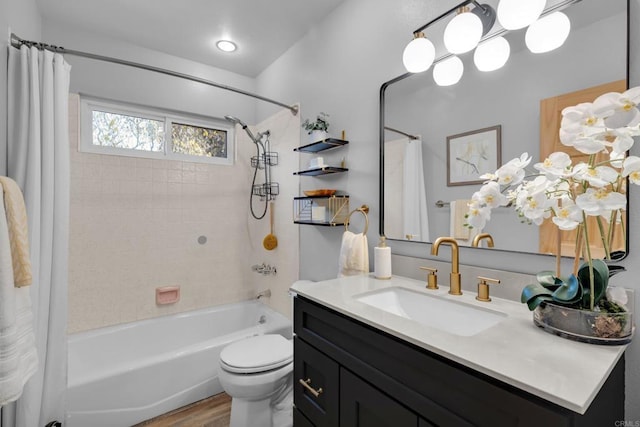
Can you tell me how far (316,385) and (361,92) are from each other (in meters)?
1.54

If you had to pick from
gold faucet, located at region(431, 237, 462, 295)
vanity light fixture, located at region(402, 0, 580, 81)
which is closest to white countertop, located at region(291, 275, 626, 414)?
gold faucet, located at region(431, 237, 462, 295)

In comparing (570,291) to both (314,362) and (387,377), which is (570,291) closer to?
(387,377)

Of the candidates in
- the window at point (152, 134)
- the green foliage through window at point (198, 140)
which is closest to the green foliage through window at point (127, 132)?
the window at point (152, 134)

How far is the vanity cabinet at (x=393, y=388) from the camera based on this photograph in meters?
0.60

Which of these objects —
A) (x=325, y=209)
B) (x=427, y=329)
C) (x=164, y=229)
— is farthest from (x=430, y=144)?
(x=164, y=229)

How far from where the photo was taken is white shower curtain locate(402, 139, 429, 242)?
1.40 meters

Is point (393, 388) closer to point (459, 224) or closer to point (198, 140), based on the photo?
point (459, 224)

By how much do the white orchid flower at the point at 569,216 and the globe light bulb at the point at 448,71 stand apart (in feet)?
2.54

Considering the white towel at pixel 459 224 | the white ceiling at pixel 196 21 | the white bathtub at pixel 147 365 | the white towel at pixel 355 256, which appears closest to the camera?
the white towel at pixel 459 224

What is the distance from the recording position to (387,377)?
2.72ft

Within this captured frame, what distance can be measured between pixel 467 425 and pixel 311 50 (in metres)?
2.30

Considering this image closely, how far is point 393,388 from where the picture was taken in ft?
2.67

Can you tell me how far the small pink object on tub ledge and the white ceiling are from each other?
78.2 inches

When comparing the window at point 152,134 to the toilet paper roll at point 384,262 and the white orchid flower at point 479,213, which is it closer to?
the toilet paper roll at point 384,262
